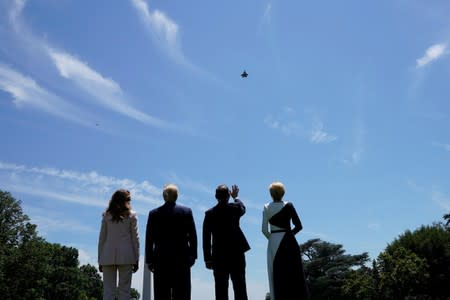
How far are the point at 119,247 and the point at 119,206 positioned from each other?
2.25 ft

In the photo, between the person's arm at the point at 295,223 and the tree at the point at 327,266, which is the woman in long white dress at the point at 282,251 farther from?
the tree at the point at 327,266

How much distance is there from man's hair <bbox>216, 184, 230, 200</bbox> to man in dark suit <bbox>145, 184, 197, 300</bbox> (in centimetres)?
79

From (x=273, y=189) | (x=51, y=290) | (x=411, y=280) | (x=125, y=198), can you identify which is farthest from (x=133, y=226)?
(x=51, y=290)

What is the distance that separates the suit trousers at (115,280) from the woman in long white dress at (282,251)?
253 centimetres

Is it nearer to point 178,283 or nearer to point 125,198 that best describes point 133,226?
point 125,198

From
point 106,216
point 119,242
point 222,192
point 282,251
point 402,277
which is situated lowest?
point 282,251

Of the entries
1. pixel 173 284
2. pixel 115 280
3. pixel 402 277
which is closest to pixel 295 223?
pixel 173 284

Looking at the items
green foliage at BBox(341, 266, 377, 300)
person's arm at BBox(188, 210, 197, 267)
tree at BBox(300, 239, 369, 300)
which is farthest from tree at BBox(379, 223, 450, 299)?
person's arm at BBox(188, 210, 197, 267)

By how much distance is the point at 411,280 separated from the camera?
4512cm

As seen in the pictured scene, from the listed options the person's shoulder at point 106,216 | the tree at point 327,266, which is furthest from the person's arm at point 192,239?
the tree at point 327,266

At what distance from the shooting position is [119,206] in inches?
317

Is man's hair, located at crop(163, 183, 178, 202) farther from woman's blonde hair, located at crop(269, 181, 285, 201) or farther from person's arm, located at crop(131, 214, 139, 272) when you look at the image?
woman's blonde hair, located at crop(269, 181, 285, 201)

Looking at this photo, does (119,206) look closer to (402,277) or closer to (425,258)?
(402,277)

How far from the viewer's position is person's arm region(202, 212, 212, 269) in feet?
28.1
